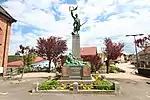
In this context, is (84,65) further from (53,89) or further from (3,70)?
(3,70)

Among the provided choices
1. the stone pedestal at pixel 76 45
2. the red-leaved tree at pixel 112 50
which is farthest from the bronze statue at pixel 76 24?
the red-leaved tree at pixel 112 50

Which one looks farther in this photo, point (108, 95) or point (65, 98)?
point (108, 95)

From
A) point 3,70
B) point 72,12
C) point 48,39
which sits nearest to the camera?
point 72,12

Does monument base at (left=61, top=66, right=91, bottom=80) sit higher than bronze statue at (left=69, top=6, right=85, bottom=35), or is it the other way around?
bronze statue at (left=69, top=6, right=85, bottom=35)

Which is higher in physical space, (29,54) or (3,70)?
(29,54)

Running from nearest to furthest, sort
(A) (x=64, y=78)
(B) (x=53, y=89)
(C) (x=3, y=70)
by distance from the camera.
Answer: (B) (x=53, y=89) < (A) (x=64, y=78) < (C) (x=3, y=70)

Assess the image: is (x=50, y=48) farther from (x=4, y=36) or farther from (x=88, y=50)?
(x=88, y=50)

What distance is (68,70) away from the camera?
1834cm

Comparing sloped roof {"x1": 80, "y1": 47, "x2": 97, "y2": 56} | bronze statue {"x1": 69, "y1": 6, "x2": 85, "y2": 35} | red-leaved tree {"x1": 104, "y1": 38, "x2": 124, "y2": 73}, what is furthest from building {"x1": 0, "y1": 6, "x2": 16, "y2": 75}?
sloped roof {"x1": 80, "y1": 47, "x2": 97, "y2": 56}

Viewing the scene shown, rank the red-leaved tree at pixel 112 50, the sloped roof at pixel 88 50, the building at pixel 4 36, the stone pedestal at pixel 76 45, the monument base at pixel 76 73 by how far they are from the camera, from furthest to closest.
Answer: the sloped roof at pixel 88 50, the red-leaved tree at pixel 112 50, the building at pixel 4 36, the stone pedestal at pixel 76 45, the monument base at pixel 76 73

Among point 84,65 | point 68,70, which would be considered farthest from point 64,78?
point 84,65

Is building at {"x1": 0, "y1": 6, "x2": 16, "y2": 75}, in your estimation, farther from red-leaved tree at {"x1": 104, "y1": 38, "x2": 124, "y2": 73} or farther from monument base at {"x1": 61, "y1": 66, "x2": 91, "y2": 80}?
red-leaved tree at {"x1": 104, "y1": 38, "x2": 124, "y2": 73}

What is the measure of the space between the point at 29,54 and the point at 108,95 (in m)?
27.6

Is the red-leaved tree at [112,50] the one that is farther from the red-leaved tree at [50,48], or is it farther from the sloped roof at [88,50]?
the sloped roof at [88,50]
